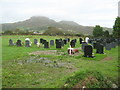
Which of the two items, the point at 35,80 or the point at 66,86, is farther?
the point at 35,80

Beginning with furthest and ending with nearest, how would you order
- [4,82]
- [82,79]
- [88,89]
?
[4,82] < [82,79] < [88,89]

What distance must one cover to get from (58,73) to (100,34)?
56876 millimetres

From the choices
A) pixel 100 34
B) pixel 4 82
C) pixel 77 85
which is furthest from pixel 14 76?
pixel 100 34

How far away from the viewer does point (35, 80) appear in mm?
6703

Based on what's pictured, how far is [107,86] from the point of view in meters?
5.46

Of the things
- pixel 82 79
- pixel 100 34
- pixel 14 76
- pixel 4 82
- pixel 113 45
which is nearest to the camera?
pixel 82 79

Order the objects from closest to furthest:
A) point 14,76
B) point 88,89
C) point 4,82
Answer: point 88,89
point 4,82
point 14,76

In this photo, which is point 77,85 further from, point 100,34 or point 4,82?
point 100,34

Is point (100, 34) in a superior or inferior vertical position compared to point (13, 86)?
superior

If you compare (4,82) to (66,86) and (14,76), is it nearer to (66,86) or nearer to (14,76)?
(14,76)

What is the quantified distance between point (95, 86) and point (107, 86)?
1.70 ft

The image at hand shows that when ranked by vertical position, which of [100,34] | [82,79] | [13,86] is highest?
[100,34]

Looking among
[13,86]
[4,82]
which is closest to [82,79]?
[13,86]

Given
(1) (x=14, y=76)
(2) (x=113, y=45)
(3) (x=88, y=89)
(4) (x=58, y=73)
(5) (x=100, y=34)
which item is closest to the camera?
(3) (x=88, y=89)
